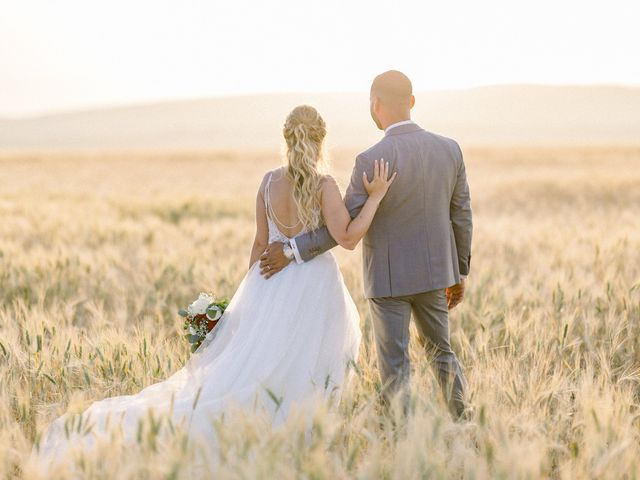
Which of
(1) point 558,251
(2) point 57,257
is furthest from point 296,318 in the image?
(1) point 558,251

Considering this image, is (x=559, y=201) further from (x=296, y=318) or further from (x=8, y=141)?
(x=8, y=141)

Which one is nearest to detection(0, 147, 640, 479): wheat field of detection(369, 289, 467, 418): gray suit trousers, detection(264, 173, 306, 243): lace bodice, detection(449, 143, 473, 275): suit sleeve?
detection(369, 289, 467, 418): gray suit trousers

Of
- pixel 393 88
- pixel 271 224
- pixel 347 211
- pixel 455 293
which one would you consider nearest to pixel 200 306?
pixel 271 224

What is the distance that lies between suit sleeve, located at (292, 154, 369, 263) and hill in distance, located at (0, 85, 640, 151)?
8135cm

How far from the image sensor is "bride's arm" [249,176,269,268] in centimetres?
360

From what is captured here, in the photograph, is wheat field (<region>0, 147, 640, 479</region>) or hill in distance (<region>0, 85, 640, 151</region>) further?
hill in distance (<region>0, 85, 640, 151</region>)

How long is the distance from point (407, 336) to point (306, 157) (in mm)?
977

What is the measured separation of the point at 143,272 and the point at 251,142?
8437 cm

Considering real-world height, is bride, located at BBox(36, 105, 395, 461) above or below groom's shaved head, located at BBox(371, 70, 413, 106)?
below

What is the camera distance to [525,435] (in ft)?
8.41

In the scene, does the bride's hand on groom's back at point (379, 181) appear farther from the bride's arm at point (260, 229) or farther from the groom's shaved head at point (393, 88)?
the bride's arm at point (260, 229)

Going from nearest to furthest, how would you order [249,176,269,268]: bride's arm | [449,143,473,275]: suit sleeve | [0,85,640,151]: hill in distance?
A: [449,143,473,275]: suit sleeve, [249,176,269,268]: bride's arm, [0,85,640,151]: hill in distance

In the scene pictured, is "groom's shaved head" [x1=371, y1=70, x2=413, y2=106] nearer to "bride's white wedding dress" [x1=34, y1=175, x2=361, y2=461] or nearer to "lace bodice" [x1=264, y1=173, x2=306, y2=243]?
"lace bodice" [x1=264, y1=173, x2=306, y2=243]

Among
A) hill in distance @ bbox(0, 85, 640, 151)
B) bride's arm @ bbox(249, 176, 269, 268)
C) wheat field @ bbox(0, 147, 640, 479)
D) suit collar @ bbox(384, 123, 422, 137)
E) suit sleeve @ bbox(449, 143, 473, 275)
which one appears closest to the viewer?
wheat field @ bbox(0, 147, 640, 479)
